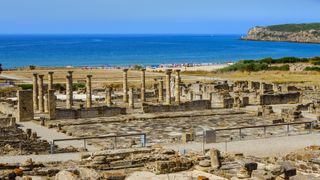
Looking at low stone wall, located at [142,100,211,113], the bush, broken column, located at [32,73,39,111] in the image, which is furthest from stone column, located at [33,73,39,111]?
the bush

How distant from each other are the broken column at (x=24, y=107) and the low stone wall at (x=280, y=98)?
17800 millimetres

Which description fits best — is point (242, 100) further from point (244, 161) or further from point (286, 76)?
point (286, 76)

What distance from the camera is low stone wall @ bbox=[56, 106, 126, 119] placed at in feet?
121

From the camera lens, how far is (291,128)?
32.6m

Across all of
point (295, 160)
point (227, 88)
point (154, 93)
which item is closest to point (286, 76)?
point (227, 88)

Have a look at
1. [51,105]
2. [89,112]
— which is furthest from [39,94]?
[89,112]

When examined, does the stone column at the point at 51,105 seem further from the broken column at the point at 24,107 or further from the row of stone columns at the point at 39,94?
the row of stone columns at the point at 39,94

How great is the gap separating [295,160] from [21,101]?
791 inches

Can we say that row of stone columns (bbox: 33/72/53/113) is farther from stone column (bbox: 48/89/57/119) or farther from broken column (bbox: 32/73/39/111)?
stone column (bbox: 48/89/57/119)

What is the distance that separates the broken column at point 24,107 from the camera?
117 feet

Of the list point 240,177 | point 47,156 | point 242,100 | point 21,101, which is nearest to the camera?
point 240,177

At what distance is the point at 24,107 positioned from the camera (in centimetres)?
3584

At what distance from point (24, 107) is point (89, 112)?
4174 mm

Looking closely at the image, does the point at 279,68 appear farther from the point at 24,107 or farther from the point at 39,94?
the point at 24,107
